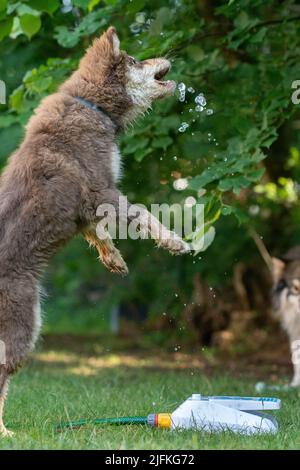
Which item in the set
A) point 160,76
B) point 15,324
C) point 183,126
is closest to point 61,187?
point 15,324

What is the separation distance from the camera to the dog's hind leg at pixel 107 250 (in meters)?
6.48

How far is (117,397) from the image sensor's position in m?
7.84

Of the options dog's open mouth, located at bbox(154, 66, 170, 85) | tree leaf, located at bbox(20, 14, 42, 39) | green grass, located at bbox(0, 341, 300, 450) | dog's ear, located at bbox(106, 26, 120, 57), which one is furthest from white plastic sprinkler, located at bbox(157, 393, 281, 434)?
tree leaf, located at bbox(20, 14, 42, 39)

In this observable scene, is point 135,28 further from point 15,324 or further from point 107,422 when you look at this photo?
point 107,422

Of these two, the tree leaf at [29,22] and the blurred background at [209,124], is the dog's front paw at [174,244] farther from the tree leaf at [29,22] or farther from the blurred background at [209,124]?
the tree leaf at [29,22]

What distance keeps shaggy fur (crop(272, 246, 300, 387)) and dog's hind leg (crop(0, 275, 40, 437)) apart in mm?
5074

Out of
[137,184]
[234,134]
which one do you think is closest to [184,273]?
[137,184]

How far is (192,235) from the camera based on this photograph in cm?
740

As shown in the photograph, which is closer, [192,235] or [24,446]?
[24,446]

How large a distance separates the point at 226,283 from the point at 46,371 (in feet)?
14.7

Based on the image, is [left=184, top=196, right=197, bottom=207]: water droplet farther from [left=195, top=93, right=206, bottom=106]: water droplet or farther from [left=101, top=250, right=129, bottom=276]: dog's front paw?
[left=101, top=250, right=129, bottom=276]: dog's front paw

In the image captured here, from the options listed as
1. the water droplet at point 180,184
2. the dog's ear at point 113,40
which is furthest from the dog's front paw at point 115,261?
the water droplet at point 180,184
